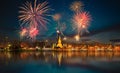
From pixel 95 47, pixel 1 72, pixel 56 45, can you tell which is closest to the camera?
pixel 1 72

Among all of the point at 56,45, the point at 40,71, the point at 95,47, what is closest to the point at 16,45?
the point at 56,45

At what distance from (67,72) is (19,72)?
3572 millimetres

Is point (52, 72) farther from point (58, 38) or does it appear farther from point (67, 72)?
point (58, 38)

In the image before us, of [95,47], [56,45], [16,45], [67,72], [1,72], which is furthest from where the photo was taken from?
[95,47]

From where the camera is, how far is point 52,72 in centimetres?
1817

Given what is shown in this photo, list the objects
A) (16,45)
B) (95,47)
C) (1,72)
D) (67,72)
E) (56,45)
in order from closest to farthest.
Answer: (1,72)
(67,72)
(16,45)
(56,45)
(95,47)

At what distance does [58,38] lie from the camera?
8281 cm

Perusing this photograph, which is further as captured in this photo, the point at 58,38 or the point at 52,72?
the point at 58,38

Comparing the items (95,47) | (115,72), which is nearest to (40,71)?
(115,72)

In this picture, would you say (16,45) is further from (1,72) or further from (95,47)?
(1,72)

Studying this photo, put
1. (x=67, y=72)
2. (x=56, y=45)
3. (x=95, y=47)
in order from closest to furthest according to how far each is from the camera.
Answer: (x=67, y=72)
(x=56, y=45)
(x=95, y=47)

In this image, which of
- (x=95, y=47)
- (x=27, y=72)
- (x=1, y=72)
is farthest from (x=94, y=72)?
(x=95, y=47)

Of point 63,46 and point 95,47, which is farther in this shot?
point 95,47

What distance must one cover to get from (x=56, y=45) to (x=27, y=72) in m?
64.4
